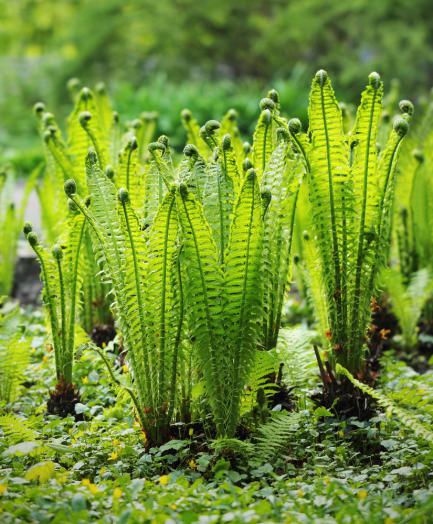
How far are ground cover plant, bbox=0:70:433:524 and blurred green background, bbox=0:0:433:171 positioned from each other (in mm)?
7622

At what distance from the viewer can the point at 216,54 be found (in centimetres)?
1534

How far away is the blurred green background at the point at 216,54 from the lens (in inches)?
481

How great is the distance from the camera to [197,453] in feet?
10.0

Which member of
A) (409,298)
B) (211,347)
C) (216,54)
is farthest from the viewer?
(216,54)

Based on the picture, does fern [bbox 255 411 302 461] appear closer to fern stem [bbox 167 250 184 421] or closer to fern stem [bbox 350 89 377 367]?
fern stem [bbox 167 250 184 421]

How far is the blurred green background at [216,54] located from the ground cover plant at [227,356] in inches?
300

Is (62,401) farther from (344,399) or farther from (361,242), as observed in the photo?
(361,242)

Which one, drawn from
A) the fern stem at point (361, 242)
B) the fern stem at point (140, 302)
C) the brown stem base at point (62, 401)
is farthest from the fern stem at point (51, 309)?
the fern stem at point (361, 242)

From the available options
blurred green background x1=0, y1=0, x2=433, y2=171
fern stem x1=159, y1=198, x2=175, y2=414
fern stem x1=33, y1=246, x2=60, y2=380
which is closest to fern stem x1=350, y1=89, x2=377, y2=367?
fern stem x1=159, y1=198, x2=175, y2=414

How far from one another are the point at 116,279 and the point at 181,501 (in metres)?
0.92

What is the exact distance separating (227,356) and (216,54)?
43.2ft

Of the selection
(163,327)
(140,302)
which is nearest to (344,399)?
(163,327)

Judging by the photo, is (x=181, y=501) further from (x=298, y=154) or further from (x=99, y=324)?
(x=99, y=324)

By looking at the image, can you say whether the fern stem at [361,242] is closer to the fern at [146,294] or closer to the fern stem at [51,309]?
the fern at [146,294]
